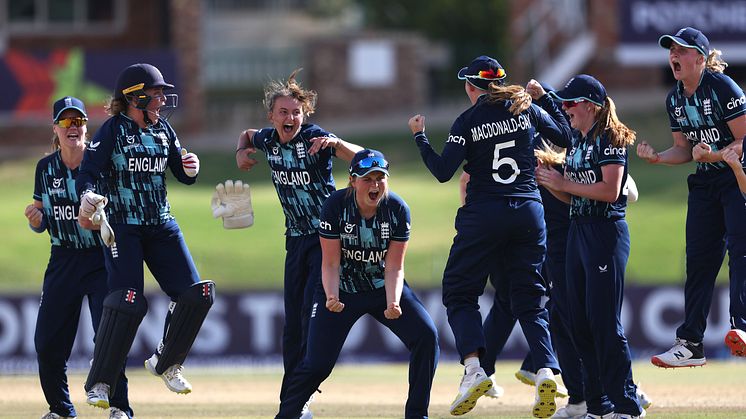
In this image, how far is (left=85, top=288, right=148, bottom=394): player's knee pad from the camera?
8909 millimetres

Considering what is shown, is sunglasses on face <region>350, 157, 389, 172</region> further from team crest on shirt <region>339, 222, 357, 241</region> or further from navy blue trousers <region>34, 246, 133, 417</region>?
navy blue trousers <region>34, 246, 133, 417</region>

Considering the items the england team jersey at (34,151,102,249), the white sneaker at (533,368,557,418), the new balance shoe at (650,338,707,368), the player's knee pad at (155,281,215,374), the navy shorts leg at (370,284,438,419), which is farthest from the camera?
the england team jersey at (34,151,102,249)

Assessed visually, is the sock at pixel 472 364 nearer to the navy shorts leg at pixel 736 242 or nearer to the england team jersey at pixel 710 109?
the navy shorts leg at pixel 736 242

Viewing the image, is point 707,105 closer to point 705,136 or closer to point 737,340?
point 705,136

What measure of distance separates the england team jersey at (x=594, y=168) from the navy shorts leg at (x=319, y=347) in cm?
163

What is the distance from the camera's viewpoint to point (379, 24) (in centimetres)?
4403

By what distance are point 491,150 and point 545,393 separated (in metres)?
1.68

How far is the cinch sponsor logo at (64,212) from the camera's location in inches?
381

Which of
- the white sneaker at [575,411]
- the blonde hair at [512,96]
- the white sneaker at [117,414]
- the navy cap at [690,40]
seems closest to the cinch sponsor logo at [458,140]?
the blonde hair at [512,96]

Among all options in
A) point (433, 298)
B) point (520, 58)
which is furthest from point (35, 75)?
point (433, 298)

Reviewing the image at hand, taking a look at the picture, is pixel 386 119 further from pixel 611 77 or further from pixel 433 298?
pixel 433 298

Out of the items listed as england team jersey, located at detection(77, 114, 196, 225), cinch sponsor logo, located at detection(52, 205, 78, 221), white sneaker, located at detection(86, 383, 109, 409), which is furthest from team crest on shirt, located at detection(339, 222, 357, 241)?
cinch sponsor logo, located at detection(52, 205, 78, 221)

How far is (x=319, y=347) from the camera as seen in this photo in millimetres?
8633

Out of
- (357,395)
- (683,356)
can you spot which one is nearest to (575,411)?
(683,356)
